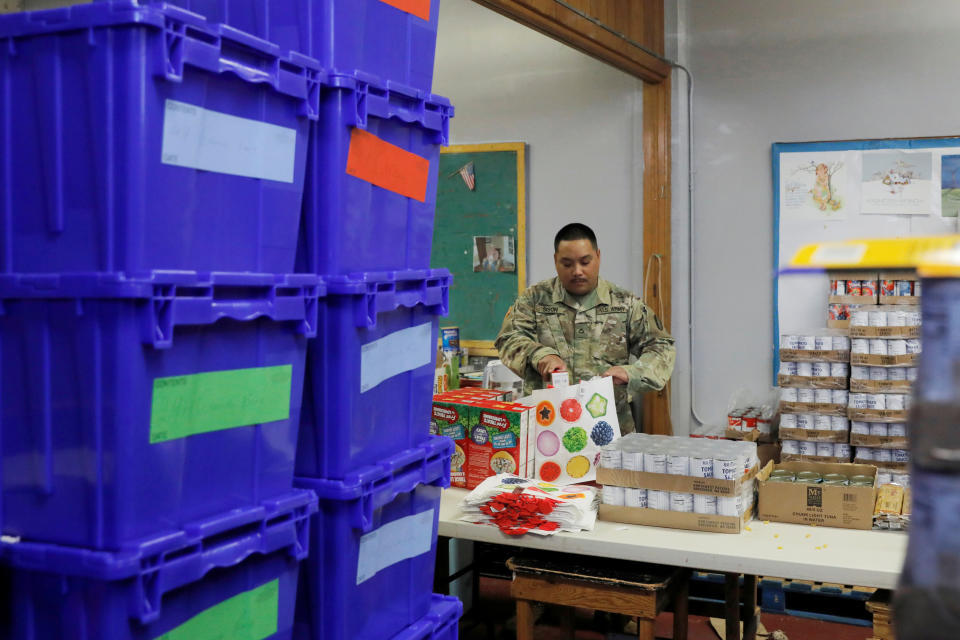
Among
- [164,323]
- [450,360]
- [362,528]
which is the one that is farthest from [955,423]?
[450,360]

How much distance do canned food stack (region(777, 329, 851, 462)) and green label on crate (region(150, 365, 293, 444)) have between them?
12.3 feet

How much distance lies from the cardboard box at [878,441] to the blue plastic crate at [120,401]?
156 inches

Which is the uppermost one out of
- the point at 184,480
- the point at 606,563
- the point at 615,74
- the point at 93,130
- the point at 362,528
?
the point at 615,74

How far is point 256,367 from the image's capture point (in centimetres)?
176

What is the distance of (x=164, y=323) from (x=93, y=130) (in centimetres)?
32

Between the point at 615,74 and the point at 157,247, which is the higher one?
the point at 615,74

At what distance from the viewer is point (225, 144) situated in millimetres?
1657

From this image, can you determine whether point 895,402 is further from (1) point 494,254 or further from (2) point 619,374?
(1) point 494,254

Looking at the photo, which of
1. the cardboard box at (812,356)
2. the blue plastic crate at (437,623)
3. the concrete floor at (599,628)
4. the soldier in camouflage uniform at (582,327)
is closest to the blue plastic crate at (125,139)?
the blue plastic crate at (437,623)

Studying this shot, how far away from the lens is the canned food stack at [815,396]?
492 centimetres

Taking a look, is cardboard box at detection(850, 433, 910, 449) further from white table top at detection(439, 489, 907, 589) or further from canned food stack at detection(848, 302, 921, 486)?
white table top at detection(439, 489, 907, 589)

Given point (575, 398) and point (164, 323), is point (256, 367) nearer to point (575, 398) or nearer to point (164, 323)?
point (164, 323)

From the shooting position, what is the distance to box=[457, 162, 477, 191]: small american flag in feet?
21.5

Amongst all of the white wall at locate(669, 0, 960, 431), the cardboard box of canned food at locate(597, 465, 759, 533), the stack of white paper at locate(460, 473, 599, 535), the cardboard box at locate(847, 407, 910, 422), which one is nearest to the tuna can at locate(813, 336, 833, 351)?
the cardboard box at locate(847, 407, 910, 422)
